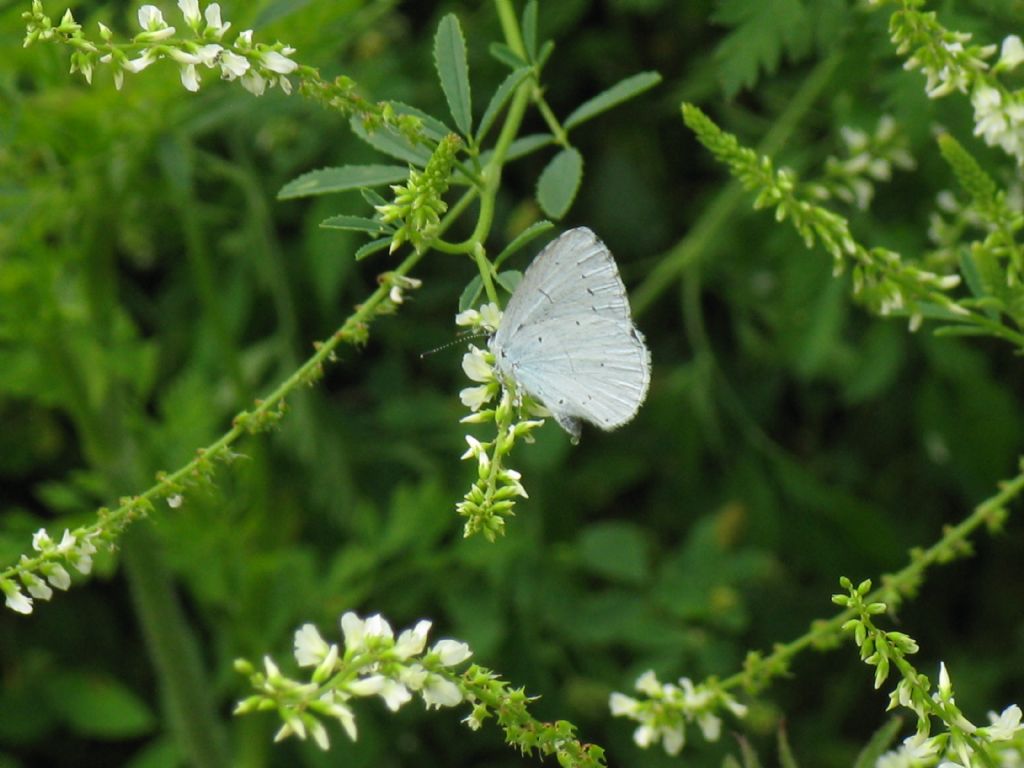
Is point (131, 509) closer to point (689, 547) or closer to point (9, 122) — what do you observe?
point (9, 122)

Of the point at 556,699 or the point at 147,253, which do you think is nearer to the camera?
the point at 556,699

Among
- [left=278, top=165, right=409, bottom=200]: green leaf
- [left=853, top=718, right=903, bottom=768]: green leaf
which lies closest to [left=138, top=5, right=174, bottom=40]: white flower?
[left=278, top=165, right=409, bottom=200]: green leaf

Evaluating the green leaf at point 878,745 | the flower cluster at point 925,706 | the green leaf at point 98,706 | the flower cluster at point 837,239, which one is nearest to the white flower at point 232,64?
the flower cluster at point 837,239

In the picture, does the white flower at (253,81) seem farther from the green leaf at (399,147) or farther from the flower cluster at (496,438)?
the flower cluster at (496,438)

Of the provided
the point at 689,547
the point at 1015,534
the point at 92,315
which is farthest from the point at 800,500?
the point at 92,315

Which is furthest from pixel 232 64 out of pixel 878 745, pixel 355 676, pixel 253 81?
pixel 878 745

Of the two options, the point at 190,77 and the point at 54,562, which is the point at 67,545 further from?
the point at 190,77

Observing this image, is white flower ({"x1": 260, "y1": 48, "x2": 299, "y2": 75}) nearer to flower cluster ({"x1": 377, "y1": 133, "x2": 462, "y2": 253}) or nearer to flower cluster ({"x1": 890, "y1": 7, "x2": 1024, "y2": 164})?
flower cluster ({"x1": 377, "y1": 133, "x2": 462, "y2": 253})
